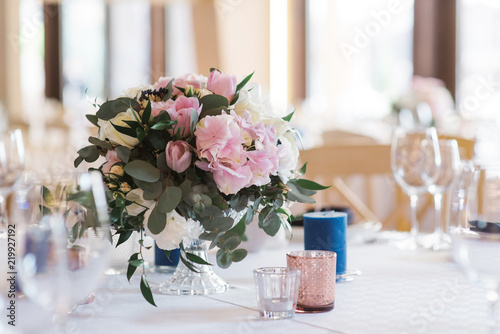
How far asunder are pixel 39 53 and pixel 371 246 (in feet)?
27.2

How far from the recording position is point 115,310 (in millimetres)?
935

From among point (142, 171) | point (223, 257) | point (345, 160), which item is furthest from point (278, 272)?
point (345, 160)

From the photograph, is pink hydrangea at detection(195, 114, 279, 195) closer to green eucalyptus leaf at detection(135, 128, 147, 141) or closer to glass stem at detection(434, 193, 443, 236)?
green eucalyptus leaf at detection(135, 128, 147, 141)

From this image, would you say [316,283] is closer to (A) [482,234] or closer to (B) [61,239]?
(A) [482,234]

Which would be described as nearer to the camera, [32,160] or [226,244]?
[226,244]

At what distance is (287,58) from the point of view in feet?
23.3

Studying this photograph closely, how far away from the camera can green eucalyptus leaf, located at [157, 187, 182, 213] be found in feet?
2.96

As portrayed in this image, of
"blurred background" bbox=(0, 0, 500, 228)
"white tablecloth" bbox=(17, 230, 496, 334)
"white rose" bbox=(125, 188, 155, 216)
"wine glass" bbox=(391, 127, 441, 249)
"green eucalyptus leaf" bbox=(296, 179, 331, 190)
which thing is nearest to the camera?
"white tablecloth" bbox=(17, 230, 496, 334)

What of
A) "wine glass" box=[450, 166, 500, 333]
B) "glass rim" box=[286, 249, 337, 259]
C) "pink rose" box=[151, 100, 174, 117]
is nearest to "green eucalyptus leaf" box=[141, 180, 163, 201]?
"pink rose" box=[151, 100, 174, 117]

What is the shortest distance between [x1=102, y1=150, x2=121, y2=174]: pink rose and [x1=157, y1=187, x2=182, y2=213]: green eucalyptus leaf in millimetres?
110

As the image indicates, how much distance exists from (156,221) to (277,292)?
194 mm

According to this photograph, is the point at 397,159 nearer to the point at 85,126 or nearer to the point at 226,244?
the point at 226,244

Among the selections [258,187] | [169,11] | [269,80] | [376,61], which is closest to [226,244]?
[258,187]

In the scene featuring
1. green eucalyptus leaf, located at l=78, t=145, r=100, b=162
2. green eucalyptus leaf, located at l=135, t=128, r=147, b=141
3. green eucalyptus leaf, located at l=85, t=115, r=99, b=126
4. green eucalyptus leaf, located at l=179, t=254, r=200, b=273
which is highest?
green eucalyptus leaf, located at l=85, t=115, r=99, b=126
